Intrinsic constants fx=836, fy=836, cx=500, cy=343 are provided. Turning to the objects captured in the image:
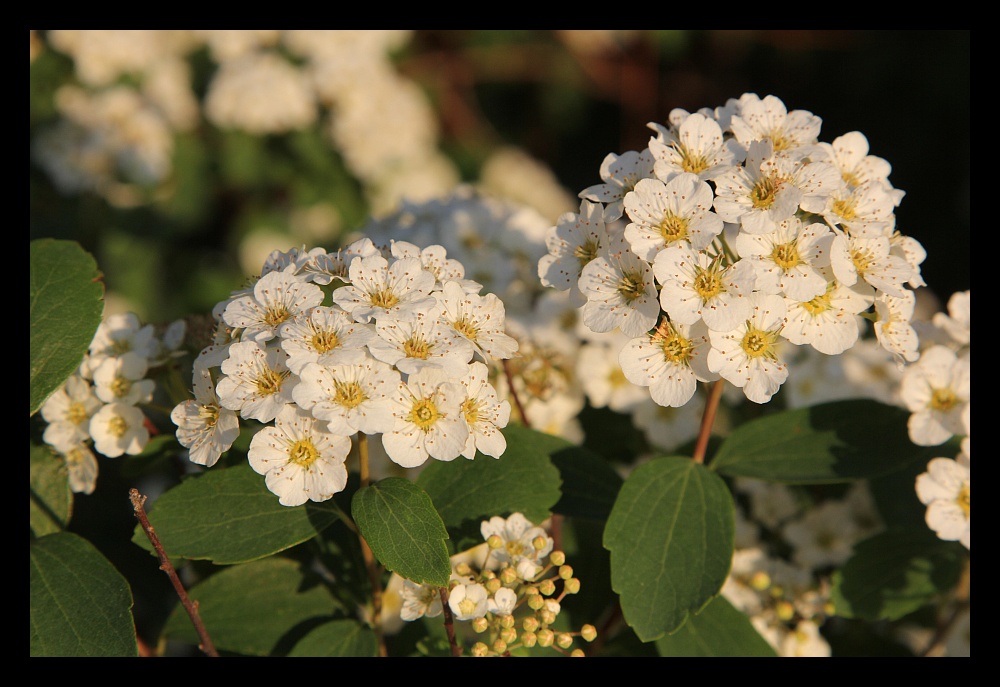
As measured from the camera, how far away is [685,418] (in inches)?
77.0

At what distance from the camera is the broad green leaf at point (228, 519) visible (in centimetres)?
129

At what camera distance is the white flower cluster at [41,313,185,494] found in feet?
4.81

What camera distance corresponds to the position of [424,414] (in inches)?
48.9

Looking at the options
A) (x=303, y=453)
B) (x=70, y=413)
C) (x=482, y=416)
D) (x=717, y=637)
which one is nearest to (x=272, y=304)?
(x=303, y=453)

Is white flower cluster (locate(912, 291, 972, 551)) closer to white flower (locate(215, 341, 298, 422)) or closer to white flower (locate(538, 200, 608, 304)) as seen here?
white flower (locate(538, 200, 608, 304))

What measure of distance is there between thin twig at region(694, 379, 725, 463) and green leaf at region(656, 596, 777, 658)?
0.27 m

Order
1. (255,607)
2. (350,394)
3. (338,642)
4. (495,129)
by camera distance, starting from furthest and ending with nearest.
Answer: (495,129) < (255,607) < (338,642) < (350,394)

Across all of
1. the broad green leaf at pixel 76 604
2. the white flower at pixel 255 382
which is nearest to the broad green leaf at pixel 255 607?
the broad green leaf at pixel 76 604

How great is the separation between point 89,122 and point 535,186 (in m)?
1.99

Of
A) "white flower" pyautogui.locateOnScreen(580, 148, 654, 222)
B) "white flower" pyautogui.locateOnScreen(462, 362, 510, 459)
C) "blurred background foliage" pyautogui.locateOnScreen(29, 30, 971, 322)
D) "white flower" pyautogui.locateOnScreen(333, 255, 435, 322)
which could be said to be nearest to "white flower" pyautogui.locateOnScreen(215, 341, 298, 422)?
"white flower" pyautogui.locateOnScreen(333, 255, 435, 322)

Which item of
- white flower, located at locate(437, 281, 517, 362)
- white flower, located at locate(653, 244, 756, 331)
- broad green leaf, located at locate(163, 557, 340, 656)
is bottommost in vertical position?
broad green leaf, located at locate(163, 557, 340, 656)

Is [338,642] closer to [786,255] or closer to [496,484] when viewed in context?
[496,484]

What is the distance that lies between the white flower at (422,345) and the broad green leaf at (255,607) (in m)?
0.59

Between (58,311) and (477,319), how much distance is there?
754 mm
